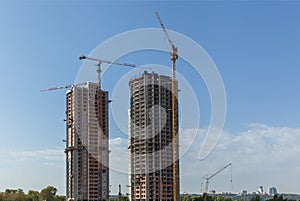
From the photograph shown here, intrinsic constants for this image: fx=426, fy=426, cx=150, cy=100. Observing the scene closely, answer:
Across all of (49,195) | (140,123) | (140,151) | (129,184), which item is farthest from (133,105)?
(49,195)

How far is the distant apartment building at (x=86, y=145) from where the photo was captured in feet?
202

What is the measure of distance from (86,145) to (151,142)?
10.3 meters

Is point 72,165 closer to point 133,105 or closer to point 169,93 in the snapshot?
point 133,105

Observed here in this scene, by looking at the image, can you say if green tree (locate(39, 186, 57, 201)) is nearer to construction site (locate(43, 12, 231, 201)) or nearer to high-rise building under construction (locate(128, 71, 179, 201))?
construction site (locate(43, 12, 231, 201))

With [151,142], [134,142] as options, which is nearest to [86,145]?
[134,142]

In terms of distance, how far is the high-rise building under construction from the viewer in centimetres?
5784

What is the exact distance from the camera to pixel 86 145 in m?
62.9

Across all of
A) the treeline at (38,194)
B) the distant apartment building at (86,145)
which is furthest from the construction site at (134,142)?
the treeline at (38,194)

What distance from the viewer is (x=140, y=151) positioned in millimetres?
59375

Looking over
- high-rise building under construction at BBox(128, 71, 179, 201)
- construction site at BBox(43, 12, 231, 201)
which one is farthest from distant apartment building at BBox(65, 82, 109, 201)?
high-rise building under construction at BBox(128, 71, 179, 201)

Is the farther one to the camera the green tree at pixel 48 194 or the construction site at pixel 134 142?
the green tree at pixel 48 194

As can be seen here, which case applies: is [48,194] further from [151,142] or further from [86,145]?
[151,142]

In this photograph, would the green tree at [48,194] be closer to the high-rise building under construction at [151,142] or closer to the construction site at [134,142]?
the construction site at [134,142]

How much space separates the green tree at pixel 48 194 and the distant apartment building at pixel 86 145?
1253 cm
